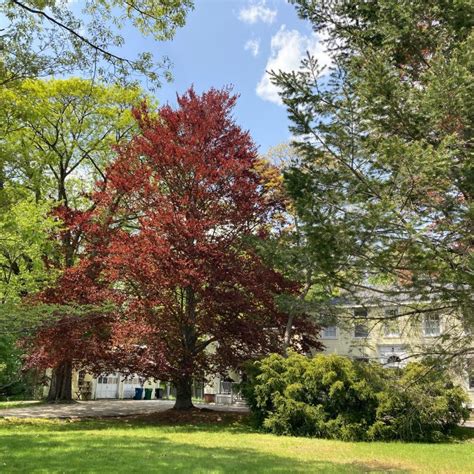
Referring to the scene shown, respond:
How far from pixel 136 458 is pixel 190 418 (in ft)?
22.6

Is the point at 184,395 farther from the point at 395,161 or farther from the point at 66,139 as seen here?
the point at 66,139

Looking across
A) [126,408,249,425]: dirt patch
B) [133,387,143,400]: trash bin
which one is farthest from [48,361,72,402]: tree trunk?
[133,387,143,400]: trash bin

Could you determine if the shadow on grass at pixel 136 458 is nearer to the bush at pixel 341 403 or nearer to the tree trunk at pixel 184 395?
the bush at pixel 341 403

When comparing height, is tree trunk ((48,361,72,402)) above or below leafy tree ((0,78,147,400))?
below

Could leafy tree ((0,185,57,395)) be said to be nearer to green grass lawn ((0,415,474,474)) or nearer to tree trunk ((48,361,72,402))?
tree trunk ((48,361,72,402))

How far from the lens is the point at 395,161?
630 cm

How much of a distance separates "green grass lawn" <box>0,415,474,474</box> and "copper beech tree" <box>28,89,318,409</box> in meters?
2.48

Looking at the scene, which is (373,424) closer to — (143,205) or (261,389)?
(261,389)

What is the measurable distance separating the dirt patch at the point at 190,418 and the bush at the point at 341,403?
142cm

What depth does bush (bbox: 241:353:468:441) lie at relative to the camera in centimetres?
1209

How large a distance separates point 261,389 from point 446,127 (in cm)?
902

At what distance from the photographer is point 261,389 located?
43.4ft

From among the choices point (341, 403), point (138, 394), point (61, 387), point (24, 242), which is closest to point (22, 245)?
point (24, 242)

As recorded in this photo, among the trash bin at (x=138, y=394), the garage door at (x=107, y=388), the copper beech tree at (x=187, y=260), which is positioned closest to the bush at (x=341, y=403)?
the copper beech tree at (x=187, y=260)
